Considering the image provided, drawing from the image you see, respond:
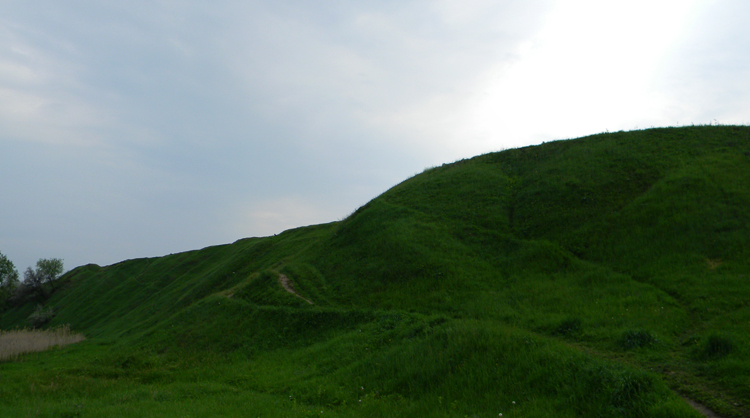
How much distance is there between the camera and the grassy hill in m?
9.17

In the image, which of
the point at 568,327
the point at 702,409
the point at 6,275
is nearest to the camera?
the point at 702,409

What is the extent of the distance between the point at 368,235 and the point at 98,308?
3694 cm

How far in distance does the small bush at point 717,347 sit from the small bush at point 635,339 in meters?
1.33

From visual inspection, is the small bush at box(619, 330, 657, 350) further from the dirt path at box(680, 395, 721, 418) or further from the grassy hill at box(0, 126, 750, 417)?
the dirt path at box(680, 395, 721, 418)

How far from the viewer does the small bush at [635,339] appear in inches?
428

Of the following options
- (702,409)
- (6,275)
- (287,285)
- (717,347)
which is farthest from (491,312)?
(6,275)

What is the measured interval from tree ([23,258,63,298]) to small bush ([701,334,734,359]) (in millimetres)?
76329

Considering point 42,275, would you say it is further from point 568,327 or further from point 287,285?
point 568,327

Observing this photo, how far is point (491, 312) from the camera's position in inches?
611

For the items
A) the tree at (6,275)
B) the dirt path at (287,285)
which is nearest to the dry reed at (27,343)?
the dirt path at (287,285)

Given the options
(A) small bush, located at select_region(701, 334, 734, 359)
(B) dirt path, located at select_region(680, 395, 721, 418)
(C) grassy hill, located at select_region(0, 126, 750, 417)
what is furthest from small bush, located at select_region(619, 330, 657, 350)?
(B) dirt path, located at select_region(680, 395, 721, 418)

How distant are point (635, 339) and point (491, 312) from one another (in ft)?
17.0

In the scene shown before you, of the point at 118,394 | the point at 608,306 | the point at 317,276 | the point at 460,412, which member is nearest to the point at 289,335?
the point at 317,276

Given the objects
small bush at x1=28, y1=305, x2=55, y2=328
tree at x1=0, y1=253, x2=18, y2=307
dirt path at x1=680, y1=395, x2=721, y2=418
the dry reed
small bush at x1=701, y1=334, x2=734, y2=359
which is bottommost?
dirt path at x1=680, y1=395, x2=721, y2=418
